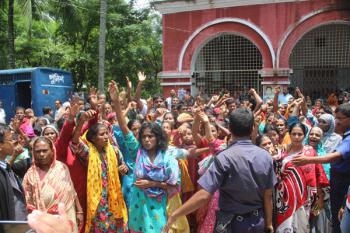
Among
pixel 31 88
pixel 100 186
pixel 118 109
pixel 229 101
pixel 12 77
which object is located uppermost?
pixel 12 77

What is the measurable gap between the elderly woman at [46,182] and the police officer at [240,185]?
1188 millimetres

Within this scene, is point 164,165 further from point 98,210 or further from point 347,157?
point 347,157

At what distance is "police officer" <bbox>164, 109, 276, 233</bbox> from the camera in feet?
10.00

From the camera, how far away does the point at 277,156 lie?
173 inches

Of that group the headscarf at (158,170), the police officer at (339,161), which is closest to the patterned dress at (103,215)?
the headscarf at (158,170)

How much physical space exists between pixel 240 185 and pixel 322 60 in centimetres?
1566

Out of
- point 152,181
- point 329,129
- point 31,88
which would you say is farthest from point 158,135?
point 31,88

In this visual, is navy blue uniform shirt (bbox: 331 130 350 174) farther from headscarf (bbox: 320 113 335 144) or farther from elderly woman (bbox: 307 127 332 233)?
headscarf (bbox: 320 113 335 144)

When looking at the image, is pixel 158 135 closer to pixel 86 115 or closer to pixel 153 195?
pixel 153 195

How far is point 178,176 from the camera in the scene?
439 cm

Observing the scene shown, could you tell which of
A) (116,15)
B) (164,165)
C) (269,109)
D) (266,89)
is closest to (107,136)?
(164,165)

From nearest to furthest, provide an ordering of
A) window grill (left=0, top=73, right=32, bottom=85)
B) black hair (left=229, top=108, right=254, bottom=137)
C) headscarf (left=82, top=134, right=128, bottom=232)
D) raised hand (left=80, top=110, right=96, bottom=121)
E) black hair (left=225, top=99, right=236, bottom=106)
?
black hair (left=229, top=108, right=254, bottom=137) → raised hand (left=80, top=110, right=96, bottom=121) → headscarf (left=82, top=134, right=128, bottom=232) → black hair (left=225, top=99, right=236, bottom=106) → window grill (left=0, top=73, right=32, bottom=85)

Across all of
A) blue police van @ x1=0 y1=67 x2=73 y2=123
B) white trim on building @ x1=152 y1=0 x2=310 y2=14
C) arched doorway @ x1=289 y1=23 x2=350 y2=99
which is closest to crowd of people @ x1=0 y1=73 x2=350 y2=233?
blue police van @ x1=0 y1=67 x2=73 y2=123

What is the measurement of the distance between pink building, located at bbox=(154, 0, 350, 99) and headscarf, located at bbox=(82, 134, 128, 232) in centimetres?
1158
